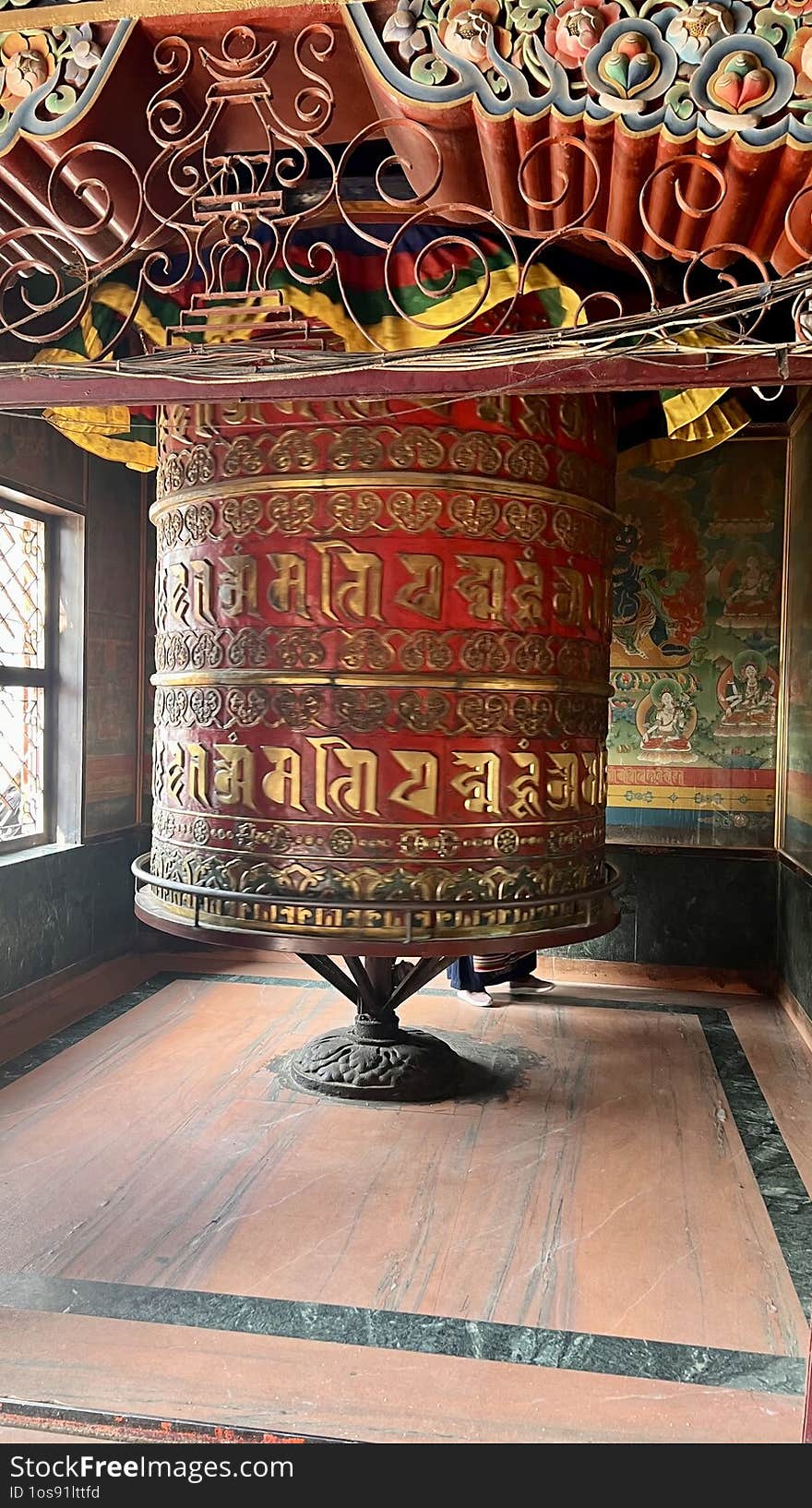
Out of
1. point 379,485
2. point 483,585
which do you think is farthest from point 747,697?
point 379,485

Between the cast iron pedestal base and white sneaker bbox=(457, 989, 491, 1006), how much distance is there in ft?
3.25

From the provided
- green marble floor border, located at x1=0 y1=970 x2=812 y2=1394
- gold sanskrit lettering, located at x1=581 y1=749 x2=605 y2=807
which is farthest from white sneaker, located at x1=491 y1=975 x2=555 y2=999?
green marble floor border, located at x1=0 y1=970 x2=812 y2=1394

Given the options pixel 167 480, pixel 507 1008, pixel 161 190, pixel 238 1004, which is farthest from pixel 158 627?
pixel 507 1008

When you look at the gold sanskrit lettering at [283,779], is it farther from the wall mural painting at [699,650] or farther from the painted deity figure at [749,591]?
the painted deity figure at [749,591]

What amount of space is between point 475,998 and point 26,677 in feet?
9.03

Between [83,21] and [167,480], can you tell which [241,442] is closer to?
[167,480]

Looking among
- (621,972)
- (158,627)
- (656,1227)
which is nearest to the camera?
(656,1227)

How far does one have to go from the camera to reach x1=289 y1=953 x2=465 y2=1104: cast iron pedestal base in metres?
4.09

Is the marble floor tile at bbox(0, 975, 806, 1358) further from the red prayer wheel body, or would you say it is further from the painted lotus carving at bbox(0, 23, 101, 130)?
the painted lotus carving at bbox(0, 23, 101, 130)

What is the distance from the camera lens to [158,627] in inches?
142

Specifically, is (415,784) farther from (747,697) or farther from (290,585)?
(747,697)

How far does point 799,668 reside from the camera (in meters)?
5.38

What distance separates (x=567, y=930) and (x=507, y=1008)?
212cm

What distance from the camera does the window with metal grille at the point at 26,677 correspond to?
506cm
